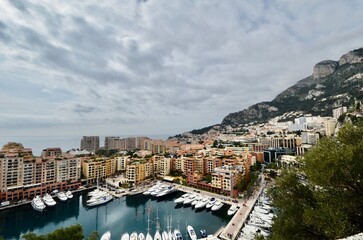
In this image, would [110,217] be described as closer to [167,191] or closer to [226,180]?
[167,191]

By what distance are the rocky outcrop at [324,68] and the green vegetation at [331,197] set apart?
160127 millimetres

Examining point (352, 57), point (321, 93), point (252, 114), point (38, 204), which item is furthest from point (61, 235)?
point (352, 57)

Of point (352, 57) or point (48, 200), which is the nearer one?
point (48, 200)

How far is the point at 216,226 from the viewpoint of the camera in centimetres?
2081

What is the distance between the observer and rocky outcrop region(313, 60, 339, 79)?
134m

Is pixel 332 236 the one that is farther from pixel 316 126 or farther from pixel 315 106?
pixel 315 106

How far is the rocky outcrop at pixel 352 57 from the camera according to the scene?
11451 centimetres

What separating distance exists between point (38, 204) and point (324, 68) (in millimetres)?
165188

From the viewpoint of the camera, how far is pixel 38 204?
26.6m

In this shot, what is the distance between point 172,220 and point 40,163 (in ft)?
80.4

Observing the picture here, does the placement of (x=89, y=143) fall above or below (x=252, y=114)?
below

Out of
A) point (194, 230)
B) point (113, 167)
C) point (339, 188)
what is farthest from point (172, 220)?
point (113, 167)

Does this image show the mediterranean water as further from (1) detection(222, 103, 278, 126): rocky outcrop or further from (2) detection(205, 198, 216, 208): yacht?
(1) detection(222, 103, 278, 126): rocky outcrop

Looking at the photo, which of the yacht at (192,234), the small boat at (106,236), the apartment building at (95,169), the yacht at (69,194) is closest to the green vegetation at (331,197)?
the yacht at (192,234)
